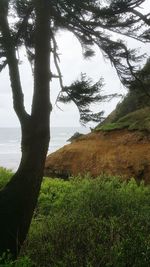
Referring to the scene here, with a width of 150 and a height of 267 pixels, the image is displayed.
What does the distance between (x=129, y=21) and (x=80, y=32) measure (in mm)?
996

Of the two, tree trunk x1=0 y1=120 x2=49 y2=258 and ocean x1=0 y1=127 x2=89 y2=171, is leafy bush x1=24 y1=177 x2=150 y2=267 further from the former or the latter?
ocean x1=0 y1=127 x2=89 y2=171

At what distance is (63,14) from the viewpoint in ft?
21.7

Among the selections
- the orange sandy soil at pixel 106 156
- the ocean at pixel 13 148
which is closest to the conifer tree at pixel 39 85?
the orange sandy soil at pixel 106 156

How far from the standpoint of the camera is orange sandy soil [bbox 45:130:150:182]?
455 inches

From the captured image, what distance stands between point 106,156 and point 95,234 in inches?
253

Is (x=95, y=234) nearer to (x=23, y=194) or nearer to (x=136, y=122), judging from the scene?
(x=23, y=194)

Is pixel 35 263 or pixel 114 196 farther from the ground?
pixel 114 196

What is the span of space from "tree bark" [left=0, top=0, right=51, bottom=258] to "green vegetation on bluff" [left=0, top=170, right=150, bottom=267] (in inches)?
13.4

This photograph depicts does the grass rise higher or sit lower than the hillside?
higher

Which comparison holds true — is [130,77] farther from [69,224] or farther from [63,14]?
[69,224]

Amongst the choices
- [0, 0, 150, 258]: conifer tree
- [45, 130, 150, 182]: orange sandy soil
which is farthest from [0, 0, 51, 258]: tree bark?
[45, 130, 150, 182]: orange sandy soil

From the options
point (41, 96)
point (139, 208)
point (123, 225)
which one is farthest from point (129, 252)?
point (41, 96)

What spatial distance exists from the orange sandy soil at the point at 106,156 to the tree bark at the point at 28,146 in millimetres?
5345

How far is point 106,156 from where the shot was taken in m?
12.3
